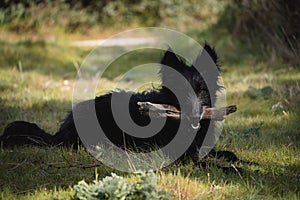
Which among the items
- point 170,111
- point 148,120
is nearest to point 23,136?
point 148,120

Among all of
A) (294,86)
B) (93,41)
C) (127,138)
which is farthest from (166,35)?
(127,138)

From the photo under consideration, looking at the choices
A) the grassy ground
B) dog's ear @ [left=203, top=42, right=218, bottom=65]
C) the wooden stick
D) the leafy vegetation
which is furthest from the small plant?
dog's ear @ [left=203, top=42, right=218, bottom=65]

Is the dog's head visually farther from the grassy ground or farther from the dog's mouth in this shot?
the grassy ground

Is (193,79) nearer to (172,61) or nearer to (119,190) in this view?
(172,61)

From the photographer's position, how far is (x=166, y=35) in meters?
14.6

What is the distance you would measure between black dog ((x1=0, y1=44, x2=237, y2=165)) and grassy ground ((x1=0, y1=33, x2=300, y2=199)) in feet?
0.76

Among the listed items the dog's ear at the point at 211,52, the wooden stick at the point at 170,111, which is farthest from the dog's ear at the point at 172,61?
the wooden stick at the point at 170,111

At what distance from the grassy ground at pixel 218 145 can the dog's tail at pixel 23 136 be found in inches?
6.9

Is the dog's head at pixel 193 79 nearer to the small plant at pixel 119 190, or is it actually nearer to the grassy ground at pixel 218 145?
the grassy ground at pixel 218 145

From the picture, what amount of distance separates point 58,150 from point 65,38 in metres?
11.0

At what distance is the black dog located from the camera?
14.5ft

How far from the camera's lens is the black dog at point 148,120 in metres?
4.43

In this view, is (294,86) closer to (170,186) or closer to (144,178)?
(170,186)

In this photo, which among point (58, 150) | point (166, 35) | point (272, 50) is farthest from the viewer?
point (166, 35)
